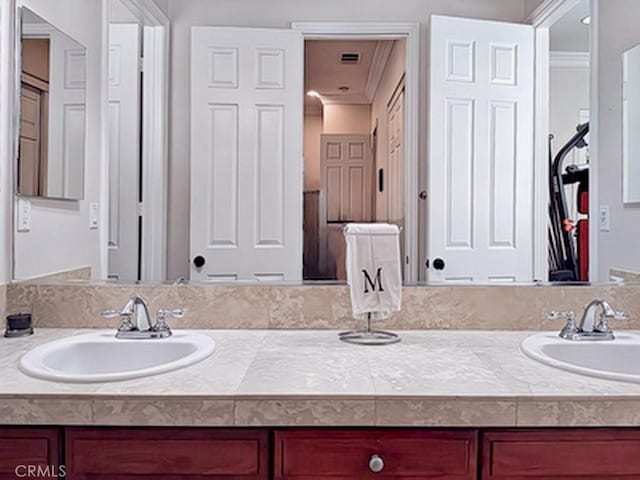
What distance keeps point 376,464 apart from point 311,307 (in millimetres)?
707

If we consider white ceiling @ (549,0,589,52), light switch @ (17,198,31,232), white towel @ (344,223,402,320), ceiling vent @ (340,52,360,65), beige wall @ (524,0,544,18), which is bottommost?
white towel @ (344,223,402,320)

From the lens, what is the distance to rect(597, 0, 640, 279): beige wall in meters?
1.77

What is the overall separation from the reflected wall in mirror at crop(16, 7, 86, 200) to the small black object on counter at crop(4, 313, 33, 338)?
1.33 feet

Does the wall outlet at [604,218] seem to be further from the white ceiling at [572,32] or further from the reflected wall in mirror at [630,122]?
the white ceiling at [572,32]

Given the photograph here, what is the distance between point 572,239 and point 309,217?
3.07 feet

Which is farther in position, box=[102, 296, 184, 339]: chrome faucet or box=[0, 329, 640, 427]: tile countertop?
box=[102, 296, 184, 339]: chrome faucet

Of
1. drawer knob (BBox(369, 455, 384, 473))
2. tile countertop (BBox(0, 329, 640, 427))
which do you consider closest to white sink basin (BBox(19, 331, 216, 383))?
tile countertop (BBox(0, 329, 640, 427))

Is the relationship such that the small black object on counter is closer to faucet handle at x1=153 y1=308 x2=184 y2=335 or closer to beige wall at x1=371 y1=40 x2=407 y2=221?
faucet handle at x1=153 y1=308 x2=184 y2=335

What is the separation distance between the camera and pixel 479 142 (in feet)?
6.07

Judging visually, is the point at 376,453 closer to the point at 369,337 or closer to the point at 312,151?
the point at 369,337

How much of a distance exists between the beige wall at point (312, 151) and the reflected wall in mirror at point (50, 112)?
2.64ft

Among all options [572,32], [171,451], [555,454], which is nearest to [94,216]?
[171,451]

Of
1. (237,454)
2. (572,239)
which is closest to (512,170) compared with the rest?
(572,239)

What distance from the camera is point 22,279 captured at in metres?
1.72
